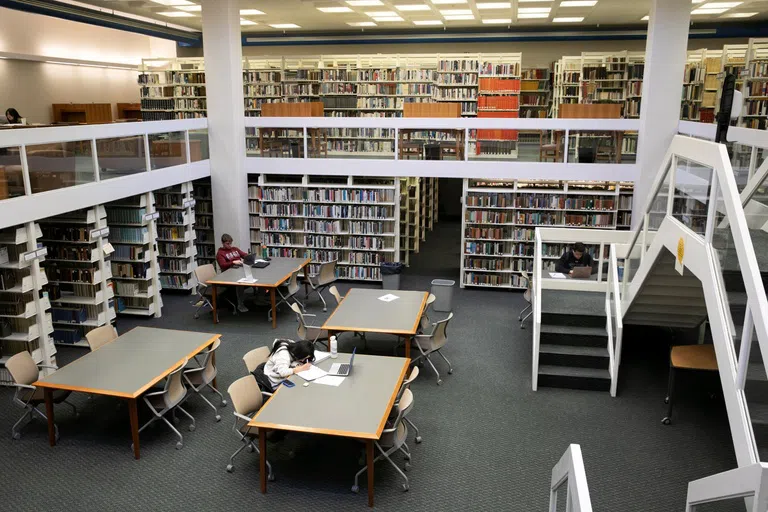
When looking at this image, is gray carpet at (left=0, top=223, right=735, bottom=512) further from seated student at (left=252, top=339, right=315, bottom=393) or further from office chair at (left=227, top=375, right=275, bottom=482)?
seated student at (left=252, top=339, right=315, bottom=393)

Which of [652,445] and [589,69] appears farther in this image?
[589,69]

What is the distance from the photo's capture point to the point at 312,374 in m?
6.02

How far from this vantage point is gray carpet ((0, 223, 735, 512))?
5234mm

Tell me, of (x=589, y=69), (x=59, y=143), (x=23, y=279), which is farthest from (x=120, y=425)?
(x=589, y=69)

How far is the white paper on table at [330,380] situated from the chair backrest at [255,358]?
83 centimetres

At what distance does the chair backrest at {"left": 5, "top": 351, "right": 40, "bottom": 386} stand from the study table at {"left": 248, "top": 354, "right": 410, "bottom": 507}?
8.68 feet

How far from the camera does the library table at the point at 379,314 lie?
733 centimetres

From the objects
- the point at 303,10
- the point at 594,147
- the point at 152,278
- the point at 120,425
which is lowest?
the point at 120,425

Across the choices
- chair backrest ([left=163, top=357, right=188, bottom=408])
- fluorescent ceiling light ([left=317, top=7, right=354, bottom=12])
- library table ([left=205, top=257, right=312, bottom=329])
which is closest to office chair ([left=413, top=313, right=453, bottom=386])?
library table ([left=205, top=257, right=312, bottom=329])

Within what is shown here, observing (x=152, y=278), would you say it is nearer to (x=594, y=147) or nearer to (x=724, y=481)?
(x=594, y=147)

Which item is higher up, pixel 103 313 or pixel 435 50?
pixel 435 50

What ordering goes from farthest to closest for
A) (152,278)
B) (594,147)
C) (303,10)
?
(303,10), (594,147), (152,278)

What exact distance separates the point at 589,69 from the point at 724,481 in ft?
43.9

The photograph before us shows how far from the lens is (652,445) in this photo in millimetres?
6098
